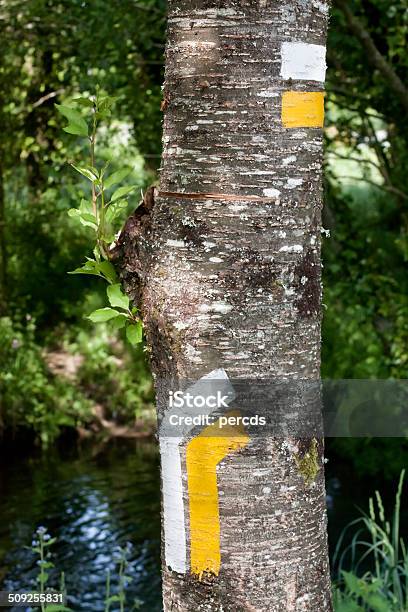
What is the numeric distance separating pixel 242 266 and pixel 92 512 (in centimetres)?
480

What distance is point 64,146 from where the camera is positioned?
5113 mm

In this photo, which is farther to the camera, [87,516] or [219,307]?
[87,516]

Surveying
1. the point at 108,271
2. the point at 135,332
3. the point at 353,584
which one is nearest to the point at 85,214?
the point at 108,271

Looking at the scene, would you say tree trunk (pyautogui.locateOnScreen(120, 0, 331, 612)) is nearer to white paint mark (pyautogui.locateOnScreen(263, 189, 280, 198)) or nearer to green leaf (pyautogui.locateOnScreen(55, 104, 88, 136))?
white paint mark (pyautogui.locateOnScreen(263, 189, 280, 198))

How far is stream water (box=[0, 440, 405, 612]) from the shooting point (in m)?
5.08

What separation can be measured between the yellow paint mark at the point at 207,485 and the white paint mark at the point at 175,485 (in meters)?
0.02

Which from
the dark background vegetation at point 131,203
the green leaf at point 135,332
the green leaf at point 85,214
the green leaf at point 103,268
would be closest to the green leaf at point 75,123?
the green leaf at point 85,214

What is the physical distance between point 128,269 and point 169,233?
0.15m

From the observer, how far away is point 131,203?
7195mm

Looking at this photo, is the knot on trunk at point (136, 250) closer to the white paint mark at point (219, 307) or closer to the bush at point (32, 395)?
Answer: the white paint mark at point (219, 307)

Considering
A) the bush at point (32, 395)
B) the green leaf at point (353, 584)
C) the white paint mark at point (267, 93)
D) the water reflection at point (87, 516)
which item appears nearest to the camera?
the white paint mark at point (267, 93)

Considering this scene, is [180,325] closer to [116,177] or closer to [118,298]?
[118,298]

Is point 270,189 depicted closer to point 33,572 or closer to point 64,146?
point 64,146

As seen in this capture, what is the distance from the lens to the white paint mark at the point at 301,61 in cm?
149
